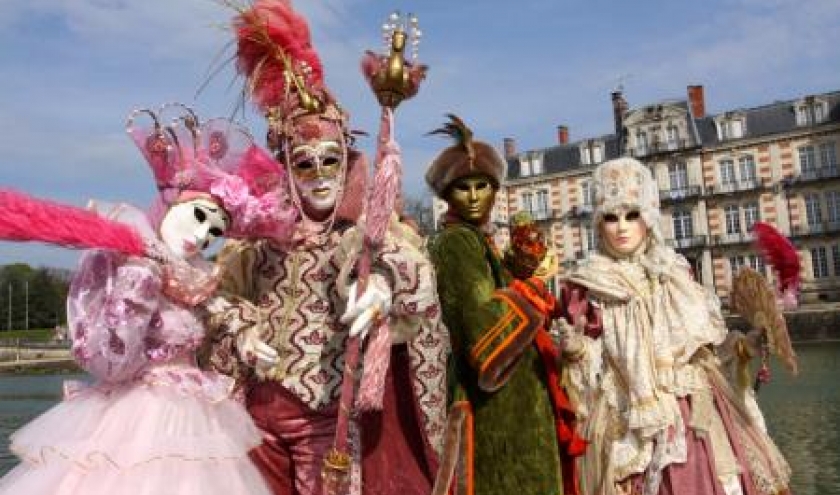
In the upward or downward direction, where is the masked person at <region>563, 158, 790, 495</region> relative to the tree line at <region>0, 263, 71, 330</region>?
downward

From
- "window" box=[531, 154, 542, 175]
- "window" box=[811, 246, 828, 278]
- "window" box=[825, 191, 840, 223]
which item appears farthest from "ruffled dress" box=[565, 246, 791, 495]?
"window" box=[531, 154, 542, 175]

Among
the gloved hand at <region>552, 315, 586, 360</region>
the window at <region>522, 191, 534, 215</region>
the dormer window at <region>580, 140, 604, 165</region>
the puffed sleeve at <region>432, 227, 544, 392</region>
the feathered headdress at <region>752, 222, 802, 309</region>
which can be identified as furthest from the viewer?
the window at <region>522, 191, 534, 215</region>

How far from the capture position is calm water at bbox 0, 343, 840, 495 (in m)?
8.38

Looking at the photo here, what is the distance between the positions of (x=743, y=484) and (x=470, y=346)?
1398mm

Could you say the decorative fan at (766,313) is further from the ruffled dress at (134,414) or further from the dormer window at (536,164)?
the dormer window at (536,164)

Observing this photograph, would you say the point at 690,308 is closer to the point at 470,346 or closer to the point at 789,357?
the point at 789,357

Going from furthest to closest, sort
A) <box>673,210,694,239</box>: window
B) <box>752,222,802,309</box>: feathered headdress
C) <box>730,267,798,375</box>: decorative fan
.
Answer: <box>673,210,694,239</box>: window < <box>752,222,802,309</box>: feathered headdress < <box>730,267,798,375</box>: decorative fan

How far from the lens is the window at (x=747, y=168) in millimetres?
40062

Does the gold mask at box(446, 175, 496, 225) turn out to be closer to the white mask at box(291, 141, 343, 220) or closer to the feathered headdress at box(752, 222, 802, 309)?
the white mask at box(291, 141, 343, 220)

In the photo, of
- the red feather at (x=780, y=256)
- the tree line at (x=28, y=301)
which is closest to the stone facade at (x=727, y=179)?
the red feather at (x=780, y=256)

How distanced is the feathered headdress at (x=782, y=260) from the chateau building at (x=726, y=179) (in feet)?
111

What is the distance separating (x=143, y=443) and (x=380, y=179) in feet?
4.21

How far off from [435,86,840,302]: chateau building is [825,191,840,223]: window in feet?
0.16

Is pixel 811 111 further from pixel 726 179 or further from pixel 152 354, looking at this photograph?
pixel 152 354
